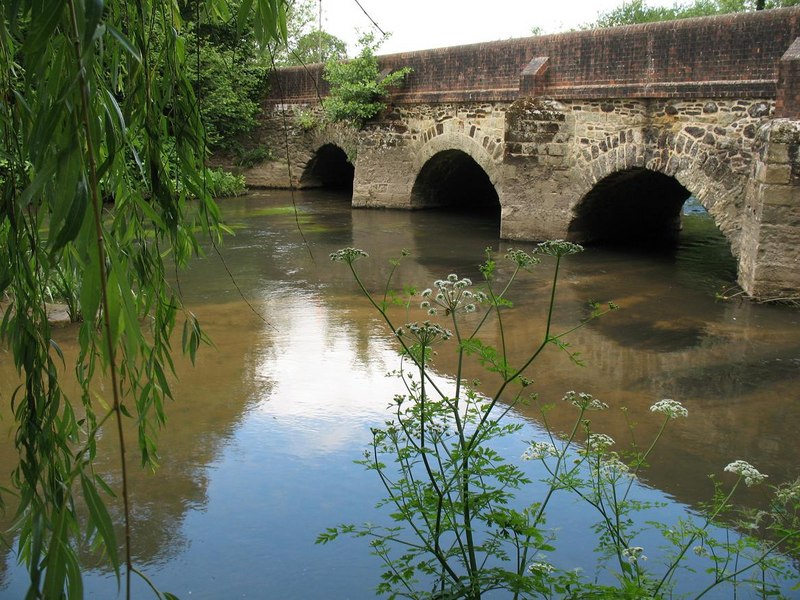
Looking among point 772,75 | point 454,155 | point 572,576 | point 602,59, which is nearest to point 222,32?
point 454,155

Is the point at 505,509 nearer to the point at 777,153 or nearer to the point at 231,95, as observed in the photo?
the point at 777,153

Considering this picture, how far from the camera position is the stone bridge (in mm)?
8484

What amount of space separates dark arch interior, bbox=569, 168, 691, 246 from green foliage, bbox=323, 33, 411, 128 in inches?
178

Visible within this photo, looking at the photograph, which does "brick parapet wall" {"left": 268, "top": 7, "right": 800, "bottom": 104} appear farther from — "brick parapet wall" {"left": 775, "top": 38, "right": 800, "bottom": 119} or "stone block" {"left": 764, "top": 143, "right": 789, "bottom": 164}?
"stone block" {"left": 764, "top": 143, "right": 789, "bottom": 164}

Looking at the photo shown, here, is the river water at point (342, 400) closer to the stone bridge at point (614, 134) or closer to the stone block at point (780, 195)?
the stone bridge at point (614, 134)

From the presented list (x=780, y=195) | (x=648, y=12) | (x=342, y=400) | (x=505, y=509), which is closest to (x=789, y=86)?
(x=780, y=195)

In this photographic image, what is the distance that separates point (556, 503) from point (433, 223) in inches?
397

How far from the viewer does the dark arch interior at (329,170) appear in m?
18.8

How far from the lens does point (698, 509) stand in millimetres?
4383

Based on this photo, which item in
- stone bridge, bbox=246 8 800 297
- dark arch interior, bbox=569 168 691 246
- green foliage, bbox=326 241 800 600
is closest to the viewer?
green foliage, bbox=326 241 800 600

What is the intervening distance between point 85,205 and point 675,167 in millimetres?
9471

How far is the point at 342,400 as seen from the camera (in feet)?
19.3

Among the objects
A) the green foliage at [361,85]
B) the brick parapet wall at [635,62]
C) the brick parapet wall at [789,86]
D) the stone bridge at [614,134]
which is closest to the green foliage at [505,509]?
the stone bridge at [614,134]

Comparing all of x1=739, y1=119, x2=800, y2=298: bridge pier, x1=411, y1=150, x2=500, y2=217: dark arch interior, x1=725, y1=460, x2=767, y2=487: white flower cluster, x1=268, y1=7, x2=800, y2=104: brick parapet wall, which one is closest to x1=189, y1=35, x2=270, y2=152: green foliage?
x1=411, y1=150, x2=500, y2=217: dark arch interior
